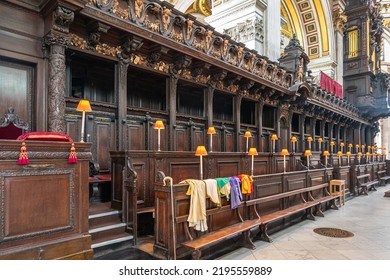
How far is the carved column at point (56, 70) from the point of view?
153 inches

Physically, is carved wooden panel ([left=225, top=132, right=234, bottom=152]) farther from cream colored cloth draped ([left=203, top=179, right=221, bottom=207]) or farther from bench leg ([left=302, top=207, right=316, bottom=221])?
cream colored cloth draped ([left=203, top=179, right=221, bottom=207])

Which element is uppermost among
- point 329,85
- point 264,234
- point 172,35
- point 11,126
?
point 329,85

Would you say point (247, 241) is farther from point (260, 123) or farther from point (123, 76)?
point (260, 123)

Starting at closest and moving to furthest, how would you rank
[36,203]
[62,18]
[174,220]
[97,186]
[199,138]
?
[36,203]
[174,220]
[62,18]
[97,186]
[199,138]

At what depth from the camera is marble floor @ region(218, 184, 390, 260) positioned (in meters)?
3.89

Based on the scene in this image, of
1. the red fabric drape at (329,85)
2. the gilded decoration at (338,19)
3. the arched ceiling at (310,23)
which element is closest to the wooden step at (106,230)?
the red fabric drape at (329,85)

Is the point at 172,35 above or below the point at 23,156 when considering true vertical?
above

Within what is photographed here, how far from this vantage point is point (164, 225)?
11.2ft

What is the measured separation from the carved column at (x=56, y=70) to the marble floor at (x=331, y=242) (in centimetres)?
310

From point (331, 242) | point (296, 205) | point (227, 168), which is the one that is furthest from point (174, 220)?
point (296, 205)

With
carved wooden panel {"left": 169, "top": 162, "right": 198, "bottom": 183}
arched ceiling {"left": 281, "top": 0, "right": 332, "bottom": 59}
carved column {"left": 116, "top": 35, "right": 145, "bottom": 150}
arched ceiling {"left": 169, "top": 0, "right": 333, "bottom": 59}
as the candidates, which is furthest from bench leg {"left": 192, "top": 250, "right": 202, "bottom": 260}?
arched ceiling {"left": 281, "top": 0, "right": 332, "bottom": 59}

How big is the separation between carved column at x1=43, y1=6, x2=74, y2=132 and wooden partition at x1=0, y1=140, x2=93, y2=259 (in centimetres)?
136

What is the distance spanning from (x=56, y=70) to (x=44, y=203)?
7.18 feet

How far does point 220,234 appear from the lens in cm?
369
